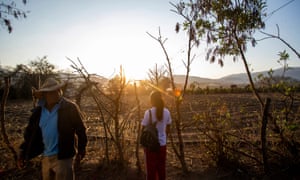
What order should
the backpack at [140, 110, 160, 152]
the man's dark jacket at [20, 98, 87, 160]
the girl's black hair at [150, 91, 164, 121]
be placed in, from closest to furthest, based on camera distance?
the man's dark jacket at [20, 98, 87, 160], the backpack at [140, 110, 160, 152], the girl's black hair at [150, 91, 164, 121]

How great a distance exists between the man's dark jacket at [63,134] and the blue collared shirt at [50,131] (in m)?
0.07

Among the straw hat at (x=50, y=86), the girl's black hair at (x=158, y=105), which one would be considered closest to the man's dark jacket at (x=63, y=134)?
the straw hat at (x=50, y=86)

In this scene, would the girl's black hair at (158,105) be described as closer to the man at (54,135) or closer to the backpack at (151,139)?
the backpack at (151,139)

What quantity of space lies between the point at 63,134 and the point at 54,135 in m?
0.13

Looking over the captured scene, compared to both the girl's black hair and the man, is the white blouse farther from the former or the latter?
the man

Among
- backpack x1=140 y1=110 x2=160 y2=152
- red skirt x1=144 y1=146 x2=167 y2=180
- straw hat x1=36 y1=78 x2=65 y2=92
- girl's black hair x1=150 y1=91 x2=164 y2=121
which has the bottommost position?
red skirt x1=144 y1=146 x2=167 y2=180

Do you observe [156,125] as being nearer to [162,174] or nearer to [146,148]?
[146,148]

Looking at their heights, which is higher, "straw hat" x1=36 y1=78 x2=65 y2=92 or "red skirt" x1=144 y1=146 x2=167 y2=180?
"straw hat" x1=36 y1=78 x2=65 y2=92

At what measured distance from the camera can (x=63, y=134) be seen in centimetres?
292

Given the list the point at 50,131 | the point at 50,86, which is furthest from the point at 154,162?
the point at 50,86

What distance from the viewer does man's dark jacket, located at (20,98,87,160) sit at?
115 inches

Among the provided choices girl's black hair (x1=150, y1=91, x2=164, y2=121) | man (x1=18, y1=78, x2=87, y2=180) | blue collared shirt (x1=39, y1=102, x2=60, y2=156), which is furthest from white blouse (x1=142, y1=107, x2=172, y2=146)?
blue collared shirt (x1=39, y1=102, x2=60, y2=156)

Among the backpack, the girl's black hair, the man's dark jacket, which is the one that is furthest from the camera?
the girl's black hair

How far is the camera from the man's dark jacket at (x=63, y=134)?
9.58ft
